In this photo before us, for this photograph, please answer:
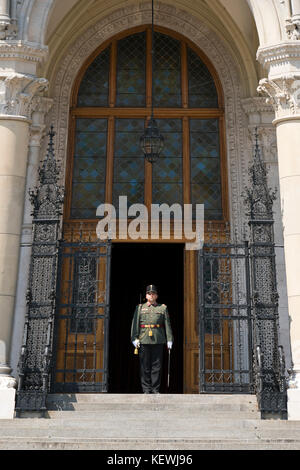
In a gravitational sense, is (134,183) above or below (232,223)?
above

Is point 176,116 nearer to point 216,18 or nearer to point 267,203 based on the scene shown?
point 216,18

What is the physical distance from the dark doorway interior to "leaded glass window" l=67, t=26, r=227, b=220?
11.7ft

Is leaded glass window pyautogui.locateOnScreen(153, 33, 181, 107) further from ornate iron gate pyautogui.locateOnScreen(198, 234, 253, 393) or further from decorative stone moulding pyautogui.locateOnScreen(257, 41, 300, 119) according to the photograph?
ornate iron gate pyautogui.locateOnScreen(198, 234, 253, 393)

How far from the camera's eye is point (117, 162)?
13.8 metres

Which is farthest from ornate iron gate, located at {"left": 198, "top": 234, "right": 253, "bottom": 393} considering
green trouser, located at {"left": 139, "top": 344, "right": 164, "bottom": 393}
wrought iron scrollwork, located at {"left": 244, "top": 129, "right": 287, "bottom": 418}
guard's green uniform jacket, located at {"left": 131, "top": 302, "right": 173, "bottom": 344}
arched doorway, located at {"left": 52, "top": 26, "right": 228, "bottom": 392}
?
arched doorway, located at {"left": 52, "top": 26, "right": 228, "bottom": 392}

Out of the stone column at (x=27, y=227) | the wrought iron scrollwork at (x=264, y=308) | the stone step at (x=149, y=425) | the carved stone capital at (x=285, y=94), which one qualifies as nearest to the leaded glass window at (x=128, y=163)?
the stone column at (x=27, y=227)

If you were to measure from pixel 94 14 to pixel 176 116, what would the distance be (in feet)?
10.2

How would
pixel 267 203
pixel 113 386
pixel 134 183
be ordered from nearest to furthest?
pixel 267 203, pixel 134 183, pixel 113 386

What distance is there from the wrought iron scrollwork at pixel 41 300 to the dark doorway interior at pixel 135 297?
6509mm

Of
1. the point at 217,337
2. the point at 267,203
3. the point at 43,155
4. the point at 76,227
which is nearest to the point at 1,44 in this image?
the point at 43,155

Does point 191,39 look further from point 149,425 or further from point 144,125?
point 149,425

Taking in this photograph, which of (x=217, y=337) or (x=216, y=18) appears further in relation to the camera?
(x=216, y=18)

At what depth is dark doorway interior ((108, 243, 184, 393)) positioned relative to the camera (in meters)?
17.2

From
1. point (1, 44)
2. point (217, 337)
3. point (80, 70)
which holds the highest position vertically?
point (80, 70)
